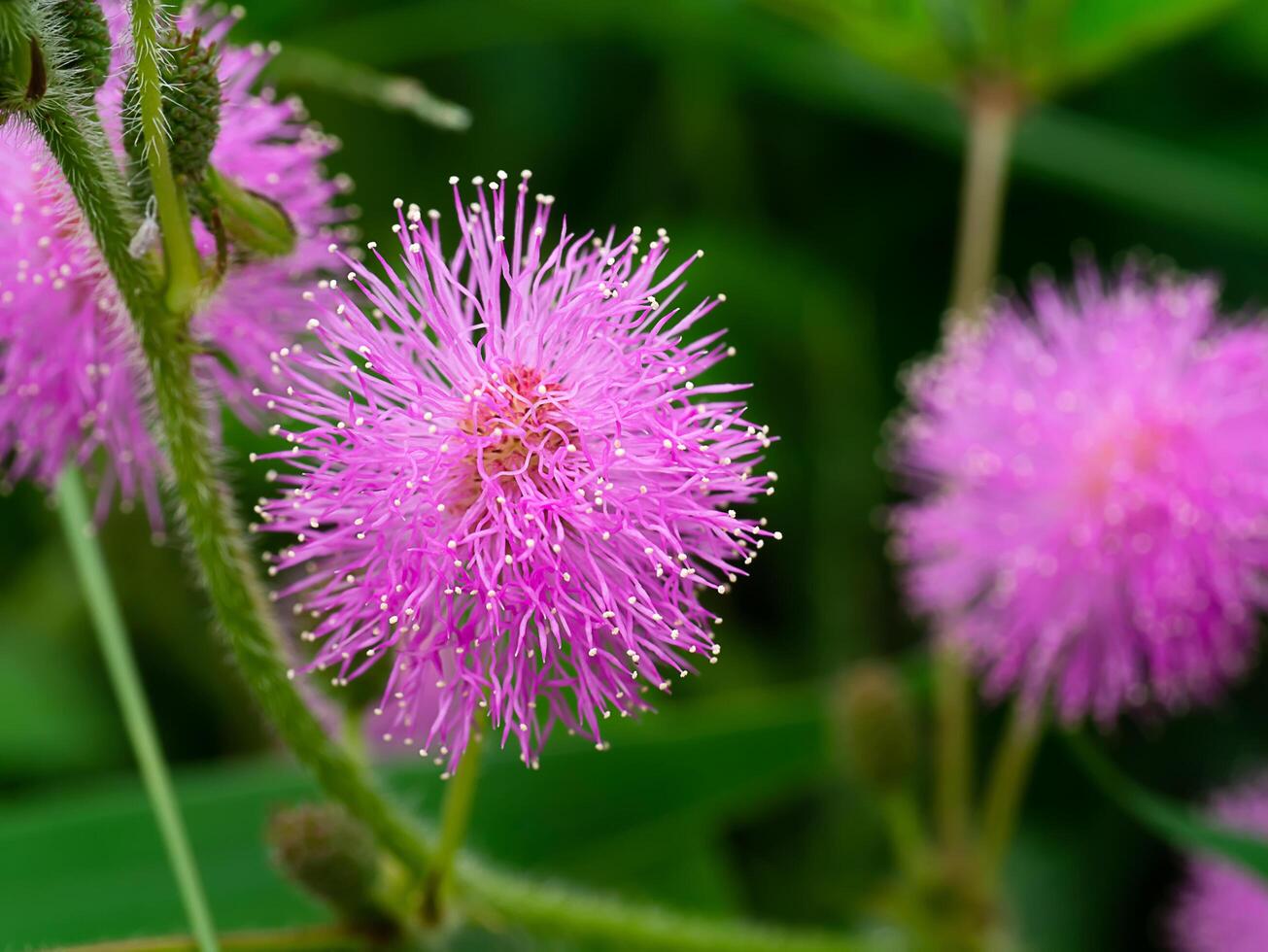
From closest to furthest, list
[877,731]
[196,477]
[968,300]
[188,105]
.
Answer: [188,105] < [196,477] < [877,731] < [968,300]

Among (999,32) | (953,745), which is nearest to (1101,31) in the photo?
(999,32)

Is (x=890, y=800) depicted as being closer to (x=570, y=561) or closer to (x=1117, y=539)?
(x=1117, y=539)

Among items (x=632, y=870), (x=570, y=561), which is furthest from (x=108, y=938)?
(x=570, y=561)

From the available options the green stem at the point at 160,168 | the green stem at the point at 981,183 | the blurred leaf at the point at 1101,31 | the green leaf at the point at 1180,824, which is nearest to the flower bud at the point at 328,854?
the green stem at the point at 160,168

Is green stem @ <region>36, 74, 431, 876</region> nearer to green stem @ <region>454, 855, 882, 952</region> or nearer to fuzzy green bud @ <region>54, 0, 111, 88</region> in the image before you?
fuzzy green bud @ <region>54, 0, 111, 88</region>

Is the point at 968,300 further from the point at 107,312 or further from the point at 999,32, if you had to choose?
the point at 107,312

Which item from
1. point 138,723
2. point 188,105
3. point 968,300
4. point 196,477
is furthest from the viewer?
point 968,300
